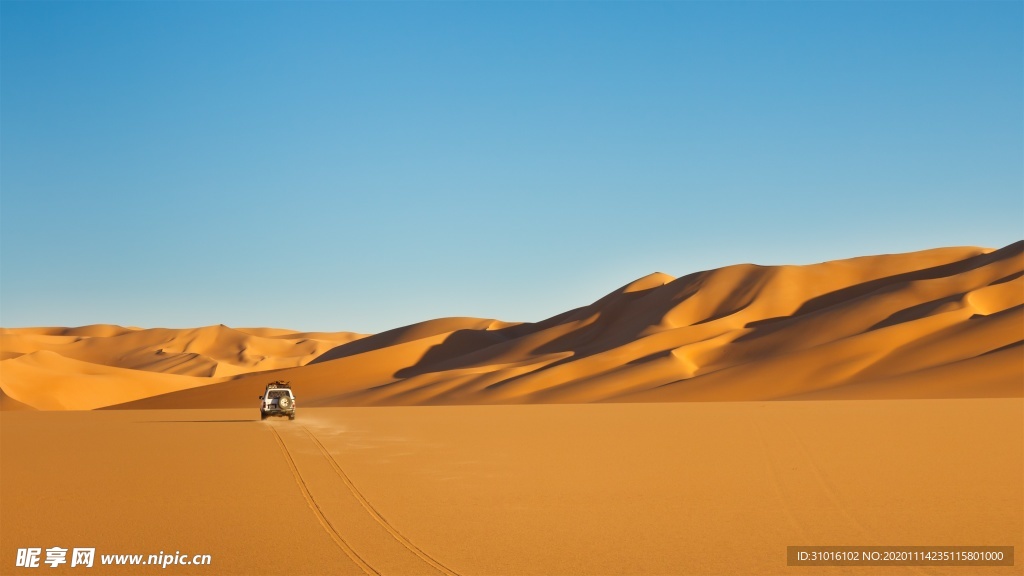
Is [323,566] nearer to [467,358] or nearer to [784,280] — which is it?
[467,358]

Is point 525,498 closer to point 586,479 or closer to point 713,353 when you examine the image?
point 586,479

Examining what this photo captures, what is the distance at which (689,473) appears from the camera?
18.0m

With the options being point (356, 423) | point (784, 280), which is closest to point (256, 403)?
point (356, 423)

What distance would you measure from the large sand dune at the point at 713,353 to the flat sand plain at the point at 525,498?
3154 cm

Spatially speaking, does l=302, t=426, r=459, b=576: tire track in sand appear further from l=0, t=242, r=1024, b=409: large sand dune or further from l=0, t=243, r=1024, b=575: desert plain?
l=0, t=242, r=1024, b=409: large sand dune

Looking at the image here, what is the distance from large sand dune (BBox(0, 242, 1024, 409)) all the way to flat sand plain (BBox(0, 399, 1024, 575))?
103 feet

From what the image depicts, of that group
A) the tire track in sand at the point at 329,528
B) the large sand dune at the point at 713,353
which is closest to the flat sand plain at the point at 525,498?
the tire track in sand at the point at 329,528

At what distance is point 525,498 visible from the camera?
49.5 ft

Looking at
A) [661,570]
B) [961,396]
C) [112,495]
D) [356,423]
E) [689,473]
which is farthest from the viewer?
[961,396]

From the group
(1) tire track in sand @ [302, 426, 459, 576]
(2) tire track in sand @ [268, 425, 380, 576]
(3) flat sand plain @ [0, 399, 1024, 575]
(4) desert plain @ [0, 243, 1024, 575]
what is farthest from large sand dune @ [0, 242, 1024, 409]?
(2) tire track in sand @ [268, 425, 380, 576]

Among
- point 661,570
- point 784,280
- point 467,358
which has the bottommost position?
point 661,570

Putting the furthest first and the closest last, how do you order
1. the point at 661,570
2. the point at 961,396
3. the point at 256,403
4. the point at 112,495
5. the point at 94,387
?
the point at 94,387, the point at 256,403, the point at 961,396, the point at 112,495, the point at 661,570

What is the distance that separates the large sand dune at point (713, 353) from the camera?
59344 mm

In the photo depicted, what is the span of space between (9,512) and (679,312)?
86.2m
